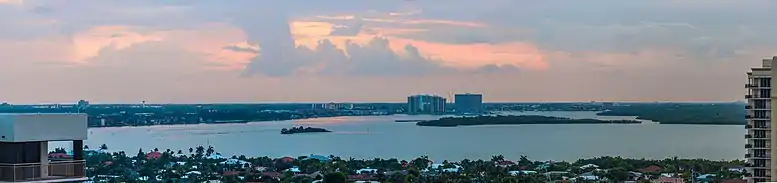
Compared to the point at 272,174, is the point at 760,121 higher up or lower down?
higher up

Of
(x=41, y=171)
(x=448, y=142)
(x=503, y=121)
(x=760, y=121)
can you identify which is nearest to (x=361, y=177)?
(x=760, y=121)

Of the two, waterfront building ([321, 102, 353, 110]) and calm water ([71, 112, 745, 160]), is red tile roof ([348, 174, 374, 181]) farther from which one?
waterfront building ([321, 102, 353, 110])

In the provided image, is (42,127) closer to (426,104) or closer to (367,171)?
(367,171)

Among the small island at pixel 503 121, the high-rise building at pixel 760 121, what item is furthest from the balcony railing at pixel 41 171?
the small island at pixel 503 121

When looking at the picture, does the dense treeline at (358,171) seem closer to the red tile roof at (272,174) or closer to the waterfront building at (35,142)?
the red tile roof at (272,174)

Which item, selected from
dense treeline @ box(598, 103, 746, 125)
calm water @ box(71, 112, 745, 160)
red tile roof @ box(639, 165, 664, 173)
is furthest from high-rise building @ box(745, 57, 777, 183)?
dense treeline @ box(598, 103, 746, 125)

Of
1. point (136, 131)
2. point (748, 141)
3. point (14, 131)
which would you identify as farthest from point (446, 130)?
point (14, 131)
